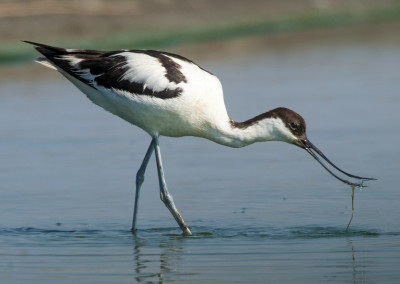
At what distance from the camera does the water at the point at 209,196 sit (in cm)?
602

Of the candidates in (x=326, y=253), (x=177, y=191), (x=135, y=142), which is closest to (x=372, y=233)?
(x=326, y=253)

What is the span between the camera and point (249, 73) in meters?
13.7

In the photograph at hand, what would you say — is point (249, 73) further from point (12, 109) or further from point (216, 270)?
point (216, 270)

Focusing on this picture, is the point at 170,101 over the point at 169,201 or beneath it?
over

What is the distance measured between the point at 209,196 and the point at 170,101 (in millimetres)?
1088

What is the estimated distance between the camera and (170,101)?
7180 millimetres

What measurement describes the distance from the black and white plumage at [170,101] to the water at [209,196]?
38cm

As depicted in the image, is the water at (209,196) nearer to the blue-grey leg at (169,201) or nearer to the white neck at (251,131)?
the blue-grey leg at (169,201)

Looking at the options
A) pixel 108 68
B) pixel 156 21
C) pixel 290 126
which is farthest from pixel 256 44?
pixel 290 126

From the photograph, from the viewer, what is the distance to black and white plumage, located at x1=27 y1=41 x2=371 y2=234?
A: 23.7 feet

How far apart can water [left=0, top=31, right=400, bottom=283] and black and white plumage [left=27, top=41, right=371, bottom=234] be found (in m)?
0.38

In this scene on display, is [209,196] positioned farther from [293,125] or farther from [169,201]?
[293,125]

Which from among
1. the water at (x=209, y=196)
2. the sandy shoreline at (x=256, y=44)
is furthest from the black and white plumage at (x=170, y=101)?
the sandy shoreline at (x=256, y=44)

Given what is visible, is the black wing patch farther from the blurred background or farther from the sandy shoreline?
the blurred background
